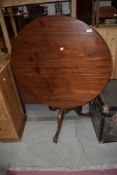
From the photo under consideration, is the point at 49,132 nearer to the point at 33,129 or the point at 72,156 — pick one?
the point at 33,129

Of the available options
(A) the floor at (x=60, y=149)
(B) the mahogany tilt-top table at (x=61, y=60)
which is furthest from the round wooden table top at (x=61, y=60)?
(A) the floor at (x=60, y=149)

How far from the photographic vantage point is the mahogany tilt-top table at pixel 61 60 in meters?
1.17

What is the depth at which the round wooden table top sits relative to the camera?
1168 mm

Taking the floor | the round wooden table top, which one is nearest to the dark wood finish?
the round wooden table top

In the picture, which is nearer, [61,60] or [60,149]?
[61,60]

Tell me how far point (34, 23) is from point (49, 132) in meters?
1.06

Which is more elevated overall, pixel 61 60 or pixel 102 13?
pixel 102 13

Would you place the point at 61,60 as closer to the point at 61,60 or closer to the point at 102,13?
the point at 61,60

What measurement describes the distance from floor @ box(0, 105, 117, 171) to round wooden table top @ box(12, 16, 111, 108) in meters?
0.43

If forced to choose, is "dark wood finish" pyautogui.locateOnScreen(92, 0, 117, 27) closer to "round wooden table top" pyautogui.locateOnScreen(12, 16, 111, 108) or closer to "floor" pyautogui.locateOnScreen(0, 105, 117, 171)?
"round wooden table top" pyautogui.locateOnScreen(12, 16, 111, 108)

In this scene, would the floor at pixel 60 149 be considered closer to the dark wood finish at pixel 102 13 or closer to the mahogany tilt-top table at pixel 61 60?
the mahogany tilt-top table at pixel 61 60

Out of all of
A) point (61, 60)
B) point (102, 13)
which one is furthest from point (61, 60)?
point (102, 13)

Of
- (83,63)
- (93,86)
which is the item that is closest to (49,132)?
(93,86)

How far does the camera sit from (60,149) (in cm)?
155
